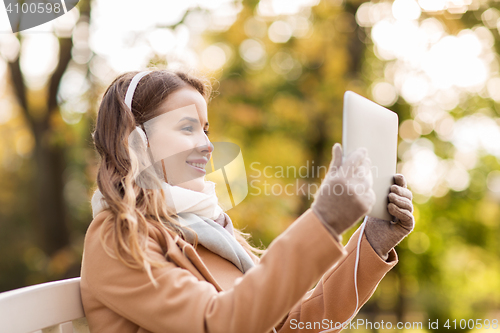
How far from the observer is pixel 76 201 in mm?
5578

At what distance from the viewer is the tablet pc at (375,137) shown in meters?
0.88

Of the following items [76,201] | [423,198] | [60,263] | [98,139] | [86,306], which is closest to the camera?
[86,306]

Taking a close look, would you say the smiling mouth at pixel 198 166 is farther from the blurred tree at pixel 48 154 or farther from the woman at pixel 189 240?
the blurred tree at pixel 48 154

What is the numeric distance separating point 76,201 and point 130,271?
515cm

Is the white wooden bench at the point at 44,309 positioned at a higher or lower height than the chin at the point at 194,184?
lower

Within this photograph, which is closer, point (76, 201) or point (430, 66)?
point (430, 66)

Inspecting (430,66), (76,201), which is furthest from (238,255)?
(76,201)

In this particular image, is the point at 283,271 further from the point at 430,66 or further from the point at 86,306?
the point at 430,66

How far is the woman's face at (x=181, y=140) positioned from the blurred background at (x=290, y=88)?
2.61 metres

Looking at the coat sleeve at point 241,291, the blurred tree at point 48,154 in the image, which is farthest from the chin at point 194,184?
the blurred tree at point 48,154

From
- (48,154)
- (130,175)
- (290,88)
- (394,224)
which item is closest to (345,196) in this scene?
(394,224)

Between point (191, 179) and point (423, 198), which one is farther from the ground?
point (191, 179)

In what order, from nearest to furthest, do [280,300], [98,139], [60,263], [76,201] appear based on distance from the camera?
[280,300], [98,139], [60,263], [76,201]

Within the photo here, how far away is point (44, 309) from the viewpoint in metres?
0.91
